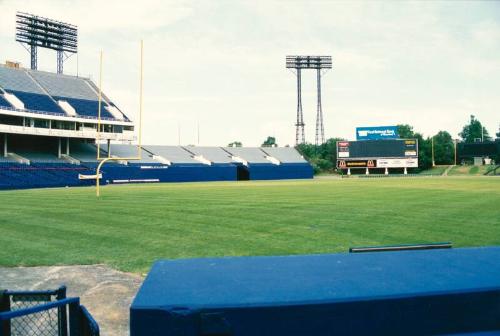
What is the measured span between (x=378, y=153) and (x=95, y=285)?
2678 inches

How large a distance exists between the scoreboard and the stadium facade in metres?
11.6

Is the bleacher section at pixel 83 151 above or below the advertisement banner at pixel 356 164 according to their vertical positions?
above

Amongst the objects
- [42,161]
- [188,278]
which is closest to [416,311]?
[188,278]

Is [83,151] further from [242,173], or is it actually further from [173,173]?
[242,173]

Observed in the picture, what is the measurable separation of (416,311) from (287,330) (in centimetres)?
63

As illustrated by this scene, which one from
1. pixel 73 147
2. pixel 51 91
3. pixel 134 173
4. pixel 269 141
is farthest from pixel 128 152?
pixel 269 141

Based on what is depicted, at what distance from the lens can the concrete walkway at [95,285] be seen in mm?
3965

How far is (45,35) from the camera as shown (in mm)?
54719

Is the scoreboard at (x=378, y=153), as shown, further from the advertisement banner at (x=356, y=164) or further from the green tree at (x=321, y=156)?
the green tree at (x=321, y=156)

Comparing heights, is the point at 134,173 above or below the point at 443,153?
below

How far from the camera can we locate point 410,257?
8.87ft

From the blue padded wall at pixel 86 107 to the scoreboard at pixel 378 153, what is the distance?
38.5 metres

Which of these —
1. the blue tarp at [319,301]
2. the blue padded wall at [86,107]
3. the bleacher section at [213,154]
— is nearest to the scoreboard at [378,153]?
the bleacher section at [213,154]

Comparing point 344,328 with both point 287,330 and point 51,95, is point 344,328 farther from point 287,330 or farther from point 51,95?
point 51,95
